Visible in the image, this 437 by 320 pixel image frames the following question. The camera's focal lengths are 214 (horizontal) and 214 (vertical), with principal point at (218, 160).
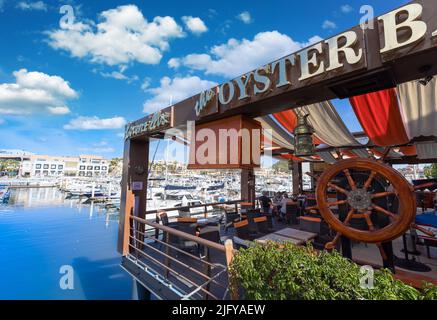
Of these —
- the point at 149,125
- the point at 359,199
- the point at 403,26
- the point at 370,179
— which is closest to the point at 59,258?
the point at 149,125

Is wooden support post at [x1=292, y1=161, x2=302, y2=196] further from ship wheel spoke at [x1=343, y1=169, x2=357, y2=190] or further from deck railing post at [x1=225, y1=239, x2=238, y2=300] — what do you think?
deck railing post at [x1=225, y1=239, x2=238, y2=300]

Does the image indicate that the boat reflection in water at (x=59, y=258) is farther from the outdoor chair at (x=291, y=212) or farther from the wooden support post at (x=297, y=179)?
the wooden support post at (x=297, y=179)

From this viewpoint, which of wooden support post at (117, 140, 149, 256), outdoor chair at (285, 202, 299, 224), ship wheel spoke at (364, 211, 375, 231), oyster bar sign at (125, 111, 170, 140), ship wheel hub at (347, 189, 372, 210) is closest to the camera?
ship wheel spoke at (364, 211, 375, 231)

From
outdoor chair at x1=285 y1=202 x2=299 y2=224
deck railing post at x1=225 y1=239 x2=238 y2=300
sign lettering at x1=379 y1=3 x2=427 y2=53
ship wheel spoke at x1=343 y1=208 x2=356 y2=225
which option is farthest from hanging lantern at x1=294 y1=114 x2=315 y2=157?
outdoor chair at x1=285 y1=202 x2=299 y2=224

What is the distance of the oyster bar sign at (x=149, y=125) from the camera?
4473mm

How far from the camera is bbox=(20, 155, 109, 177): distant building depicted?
2857 inches

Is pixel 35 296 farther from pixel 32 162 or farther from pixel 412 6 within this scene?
pixel 32 162

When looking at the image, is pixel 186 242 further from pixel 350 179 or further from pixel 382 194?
pixel 382 194

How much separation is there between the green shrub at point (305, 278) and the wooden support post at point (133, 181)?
371 centimetres

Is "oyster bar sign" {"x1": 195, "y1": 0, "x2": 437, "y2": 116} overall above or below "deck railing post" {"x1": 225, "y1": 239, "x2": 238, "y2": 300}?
above

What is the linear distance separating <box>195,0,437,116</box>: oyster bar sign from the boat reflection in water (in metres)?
8.84

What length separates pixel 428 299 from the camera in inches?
53.1

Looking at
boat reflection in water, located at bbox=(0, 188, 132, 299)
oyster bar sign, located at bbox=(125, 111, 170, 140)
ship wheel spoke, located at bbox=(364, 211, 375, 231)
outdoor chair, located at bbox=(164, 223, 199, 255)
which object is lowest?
boat reflection in water, located at bbox=(0, 188, 132, 299)

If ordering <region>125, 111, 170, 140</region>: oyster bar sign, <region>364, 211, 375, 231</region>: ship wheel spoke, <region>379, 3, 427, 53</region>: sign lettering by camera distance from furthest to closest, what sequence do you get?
<region>125, 111, 170, 140</region>: oyster bar sign, <region>364, 211, 375, 231</region>: ship wheel spoke, <region>379, 3, 427, 53</region>: sign lettering
